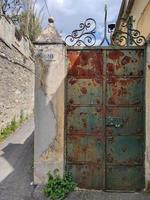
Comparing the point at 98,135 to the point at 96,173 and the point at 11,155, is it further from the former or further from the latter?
the point at 11,155

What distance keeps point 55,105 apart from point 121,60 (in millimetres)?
1489

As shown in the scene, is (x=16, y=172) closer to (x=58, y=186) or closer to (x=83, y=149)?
(x=58, y=186)

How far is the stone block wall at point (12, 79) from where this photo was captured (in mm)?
11917

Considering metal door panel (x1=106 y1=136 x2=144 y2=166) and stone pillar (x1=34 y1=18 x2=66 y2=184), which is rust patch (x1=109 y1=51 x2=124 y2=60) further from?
metal door panel (x1=106 y1=136 x2=144 y2=166)

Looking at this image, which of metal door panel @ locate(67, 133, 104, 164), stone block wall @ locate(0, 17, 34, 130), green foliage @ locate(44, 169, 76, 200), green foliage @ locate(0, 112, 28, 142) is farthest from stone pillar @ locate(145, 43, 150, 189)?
stone block wall @ locate(0, 17, 34, 130)

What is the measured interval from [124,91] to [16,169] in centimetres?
304

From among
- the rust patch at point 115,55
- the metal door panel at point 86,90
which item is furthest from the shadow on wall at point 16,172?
the rust patch at point 115,55

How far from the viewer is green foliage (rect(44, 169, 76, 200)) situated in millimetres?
5668

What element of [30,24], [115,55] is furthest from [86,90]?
[30,24]

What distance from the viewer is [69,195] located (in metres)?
5.79

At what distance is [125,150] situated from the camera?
20.1 feet

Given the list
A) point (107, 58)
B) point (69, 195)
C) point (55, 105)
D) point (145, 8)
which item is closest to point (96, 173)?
point (69, 195)

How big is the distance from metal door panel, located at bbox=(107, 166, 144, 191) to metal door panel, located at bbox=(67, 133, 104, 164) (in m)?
0.34

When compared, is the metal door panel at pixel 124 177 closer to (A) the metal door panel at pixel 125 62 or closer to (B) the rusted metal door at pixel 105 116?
(B) the rusted metal door at pixel 105 116
